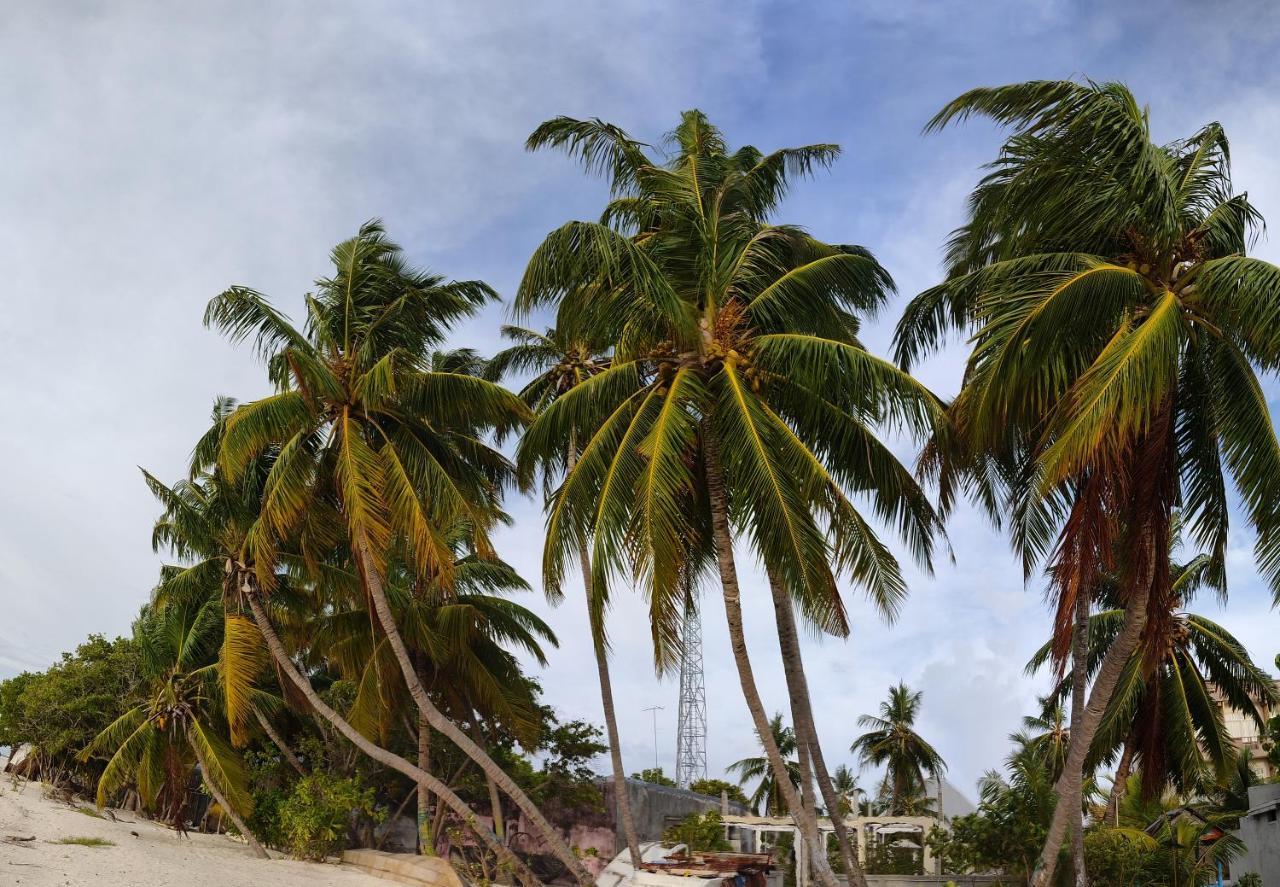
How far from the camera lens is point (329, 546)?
19094 mm

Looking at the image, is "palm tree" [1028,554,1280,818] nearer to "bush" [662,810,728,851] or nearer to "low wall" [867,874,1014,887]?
"low wall" [867,874,1014,887]

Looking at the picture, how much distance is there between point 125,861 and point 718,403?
38.9 feet

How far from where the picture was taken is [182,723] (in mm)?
22703

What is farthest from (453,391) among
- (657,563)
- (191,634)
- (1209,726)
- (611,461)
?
(1209,726)

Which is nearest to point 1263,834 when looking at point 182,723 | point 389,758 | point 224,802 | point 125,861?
point 389,758

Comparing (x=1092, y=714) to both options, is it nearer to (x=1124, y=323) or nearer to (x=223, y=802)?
(x=1124, y=323)

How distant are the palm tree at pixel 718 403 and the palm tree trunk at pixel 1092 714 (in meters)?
2.42

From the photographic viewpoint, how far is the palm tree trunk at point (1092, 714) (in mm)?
11070

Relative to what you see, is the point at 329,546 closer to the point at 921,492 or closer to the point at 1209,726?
the point at 921,492

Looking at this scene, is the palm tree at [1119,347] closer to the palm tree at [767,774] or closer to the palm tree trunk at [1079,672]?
the palm tree trunk at [1079,672]

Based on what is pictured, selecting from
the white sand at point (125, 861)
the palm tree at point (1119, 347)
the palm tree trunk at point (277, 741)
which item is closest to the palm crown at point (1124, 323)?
the palm tree at point (1119, 347)

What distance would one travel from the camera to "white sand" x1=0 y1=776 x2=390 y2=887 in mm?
14211

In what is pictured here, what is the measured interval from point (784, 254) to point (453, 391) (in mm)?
5917

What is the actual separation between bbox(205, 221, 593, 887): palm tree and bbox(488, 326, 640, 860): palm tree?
157cm
